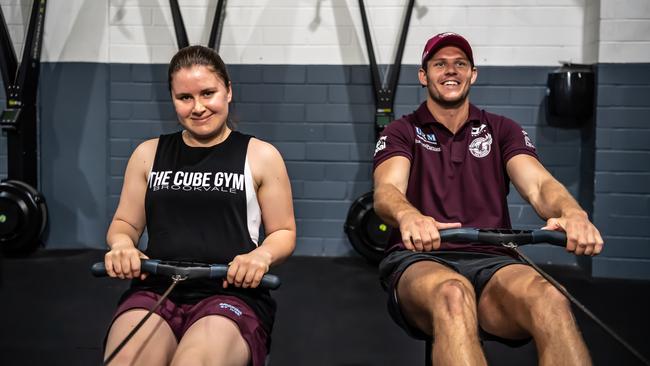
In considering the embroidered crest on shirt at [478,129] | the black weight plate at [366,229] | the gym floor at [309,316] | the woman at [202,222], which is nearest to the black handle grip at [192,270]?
the woman at [202,222]

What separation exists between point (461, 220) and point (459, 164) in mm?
198

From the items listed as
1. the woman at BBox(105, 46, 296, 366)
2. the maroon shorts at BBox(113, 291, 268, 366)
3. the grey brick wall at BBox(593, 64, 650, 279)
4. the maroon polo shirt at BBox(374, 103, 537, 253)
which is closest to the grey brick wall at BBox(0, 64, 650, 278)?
the grey brick wall at BBox(593, 64, 650, 279)

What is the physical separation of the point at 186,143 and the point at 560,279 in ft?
9.91

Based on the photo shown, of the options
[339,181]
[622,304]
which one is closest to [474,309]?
[622,304]

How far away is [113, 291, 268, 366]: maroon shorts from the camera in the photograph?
A: 5.90ft

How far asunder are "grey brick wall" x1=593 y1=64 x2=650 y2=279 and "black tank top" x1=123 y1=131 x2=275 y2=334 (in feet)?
10.1

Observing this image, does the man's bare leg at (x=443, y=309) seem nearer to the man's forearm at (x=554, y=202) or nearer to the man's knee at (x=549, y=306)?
the man's knee at (x=549, y=306)

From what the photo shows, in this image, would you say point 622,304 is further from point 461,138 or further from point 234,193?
point 234,193

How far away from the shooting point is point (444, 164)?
2.39 metres

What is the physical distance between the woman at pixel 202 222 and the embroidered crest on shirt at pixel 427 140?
0.57 meters

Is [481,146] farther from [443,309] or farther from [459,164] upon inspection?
[443,309]

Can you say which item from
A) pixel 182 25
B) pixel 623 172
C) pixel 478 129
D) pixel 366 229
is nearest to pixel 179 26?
pixel 182 25

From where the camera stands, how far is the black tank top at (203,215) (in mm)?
1938

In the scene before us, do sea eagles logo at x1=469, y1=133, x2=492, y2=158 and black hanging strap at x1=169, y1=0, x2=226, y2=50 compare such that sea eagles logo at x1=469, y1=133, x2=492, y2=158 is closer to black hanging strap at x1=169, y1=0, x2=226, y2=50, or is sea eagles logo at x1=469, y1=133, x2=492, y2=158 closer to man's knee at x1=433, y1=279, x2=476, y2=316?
man's knee at x1=433, y1=279, x2=476, y2=316
